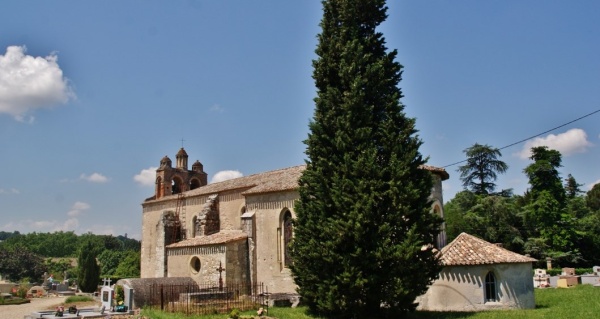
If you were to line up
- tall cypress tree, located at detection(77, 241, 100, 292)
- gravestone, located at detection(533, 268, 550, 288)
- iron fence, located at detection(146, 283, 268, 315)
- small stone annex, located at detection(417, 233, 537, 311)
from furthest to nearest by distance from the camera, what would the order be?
tall cypress tree, located at detection(77, 241, 100, 292), gravestone, located at detection(533, 268, 550, 288), iron fence, located at detection(146, 283, 268, 315), small stone annex, located at detection(417, 233, 537, 311)

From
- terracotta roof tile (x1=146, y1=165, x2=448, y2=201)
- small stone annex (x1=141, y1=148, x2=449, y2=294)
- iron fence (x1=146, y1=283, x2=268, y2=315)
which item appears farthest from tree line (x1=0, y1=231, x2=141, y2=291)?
iron fence (x1=146, y1=283, x2=268, y2=315)

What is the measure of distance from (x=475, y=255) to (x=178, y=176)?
29.8 metres

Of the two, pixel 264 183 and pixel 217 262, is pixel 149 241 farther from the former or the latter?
pixel 264 183

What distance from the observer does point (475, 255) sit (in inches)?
809

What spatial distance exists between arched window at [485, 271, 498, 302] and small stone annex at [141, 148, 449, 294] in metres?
4.72

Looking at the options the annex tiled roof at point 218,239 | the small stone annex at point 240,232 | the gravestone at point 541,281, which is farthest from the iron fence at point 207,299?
the gravestone at point 541,281

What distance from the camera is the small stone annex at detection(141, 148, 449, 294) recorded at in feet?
86.3

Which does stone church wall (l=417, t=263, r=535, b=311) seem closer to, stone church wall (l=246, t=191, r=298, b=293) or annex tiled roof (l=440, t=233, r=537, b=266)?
annex tiled roof (l=440, t=233, r=537, b=266)

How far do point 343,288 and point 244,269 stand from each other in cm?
1112

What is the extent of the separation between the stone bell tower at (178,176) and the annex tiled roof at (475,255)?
92.2ft

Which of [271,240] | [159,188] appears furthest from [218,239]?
[159,188]

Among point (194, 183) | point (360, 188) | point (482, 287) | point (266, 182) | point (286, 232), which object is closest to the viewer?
point (360, 188)

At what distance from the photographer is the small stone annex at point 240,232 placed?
26312 millimetres

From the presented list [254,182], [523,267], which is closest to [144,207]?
[254,182]
